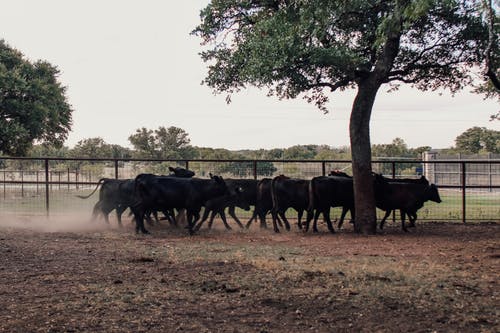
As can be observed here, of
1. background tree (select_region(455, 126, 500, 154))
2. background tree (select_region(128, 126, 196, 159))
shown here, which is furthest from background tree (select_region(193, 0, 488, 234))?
background tree (select_region(455, 126, 500, 154))

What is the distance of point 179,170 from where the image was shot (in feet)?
48.5

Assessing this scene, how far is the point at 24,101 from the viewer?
2062 centimetres

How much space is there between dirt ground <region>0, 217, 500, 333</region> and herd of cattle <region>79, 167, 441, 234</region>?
1933 mm

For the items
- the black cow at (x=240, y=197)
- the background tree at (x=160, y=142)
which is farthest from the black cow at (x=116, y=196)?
the background tree at (x=160, y=142)

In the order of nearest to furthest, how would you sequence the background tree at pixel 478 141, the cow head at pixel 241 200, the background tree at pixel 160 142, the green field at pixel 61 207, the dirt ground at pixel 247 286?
1. the dirt ground at pixel 247 286
2. the cow head at pixel 241 200
3. the green field at pixel 61 207
4. the background tree at pixel 160 142
5. the background tree at pixel 478 141

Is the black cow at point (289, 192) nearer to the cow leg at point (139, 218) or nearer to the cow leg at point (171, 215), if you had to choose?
the cow leg at point (171, 215)

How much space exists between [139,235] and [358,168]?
529cm

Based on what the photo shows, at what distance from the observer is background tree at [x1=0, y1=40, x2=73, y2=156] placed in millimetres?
19969

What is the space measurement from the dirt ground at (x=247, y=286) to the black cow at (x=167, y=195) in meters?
1.79

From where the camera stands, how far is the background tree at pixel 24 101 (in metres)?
20.0

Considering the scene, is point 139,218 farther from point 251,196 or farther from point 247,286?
point 247,286

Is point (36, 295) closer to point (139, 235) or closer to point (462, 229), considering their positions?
point (139, 235)

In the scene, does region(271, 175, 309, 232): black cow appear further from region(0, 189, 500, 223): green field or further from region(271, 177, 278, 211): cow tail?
region(0, 189, 500, 223): green field

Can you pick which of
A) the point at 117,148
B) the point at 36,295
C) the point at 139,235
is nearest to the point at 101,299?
the point at 36,295
